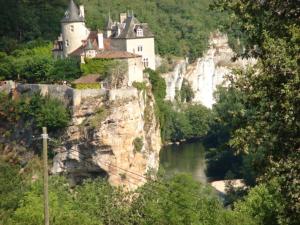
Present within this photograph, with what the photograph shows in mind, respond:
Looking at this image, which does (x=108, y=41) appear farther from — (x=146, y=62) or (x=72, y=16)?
(x=146, y=62)

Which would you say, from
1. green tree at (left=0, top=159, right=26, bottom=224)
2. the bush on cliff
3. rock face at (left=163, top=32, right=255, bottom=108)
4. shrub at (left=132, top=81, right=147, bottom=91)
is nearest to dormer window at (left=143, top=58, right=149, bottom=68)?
shrub at (left=132, top=81, right=147, bottom=91)

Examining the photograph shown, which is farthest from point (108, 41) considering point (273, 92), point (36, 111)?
point (273, 92)

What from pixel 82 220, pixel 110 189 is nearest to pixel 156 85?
pixel 110 189

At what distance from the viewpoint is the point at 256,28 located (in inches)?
478

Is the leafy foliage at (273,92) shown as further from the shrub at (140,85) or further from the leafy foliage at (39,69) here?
the leafy foliage at (39,69)

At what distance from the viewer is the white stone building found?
44438mm

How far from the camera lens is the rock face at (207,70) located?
69.9 meters

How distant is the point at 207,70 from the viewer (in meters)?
74.2

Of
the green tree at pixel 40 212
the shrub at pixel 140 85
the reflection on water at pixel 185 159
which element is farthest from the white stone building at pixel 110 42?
the green tree at pixel 40 212

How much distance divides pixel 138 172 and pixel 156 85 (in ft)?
52.2

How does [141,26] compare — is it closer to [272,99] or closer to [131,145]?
[131,145]

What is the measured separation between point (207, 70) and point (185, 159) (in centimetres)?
2209

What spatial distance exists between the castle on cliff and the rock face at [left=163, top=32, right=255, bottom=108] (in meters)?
16.6

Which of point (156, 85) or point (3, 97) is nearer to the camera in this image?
point (3, 97)
